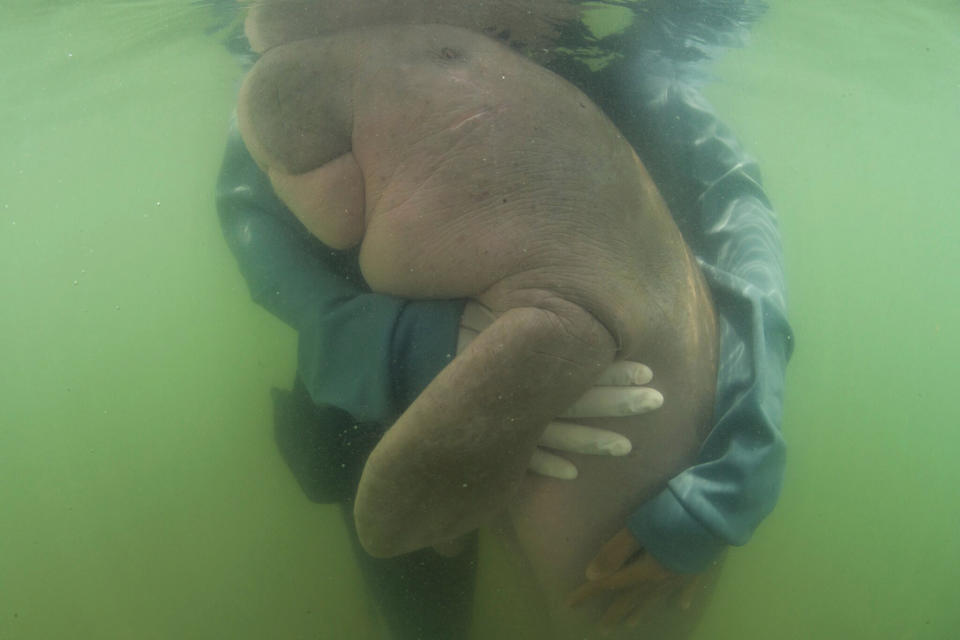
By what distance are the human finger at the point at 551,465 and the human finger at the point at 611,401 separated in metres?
0.14

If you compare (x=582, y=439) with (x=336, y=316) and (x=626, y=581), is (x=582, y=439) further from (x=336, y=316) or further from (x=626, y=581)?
(x=336, y=316)

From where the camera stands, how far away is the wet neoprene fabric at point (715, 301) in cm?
192

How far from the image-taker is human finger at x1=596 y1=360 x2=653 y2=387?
1.87 metres

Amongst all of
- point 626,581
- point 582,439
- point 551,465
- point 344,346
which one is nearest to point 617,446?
point 582,439

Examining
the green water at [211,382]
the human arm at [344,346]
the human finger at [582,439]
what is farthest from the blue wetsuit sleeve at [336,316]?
the green water at [211,382]

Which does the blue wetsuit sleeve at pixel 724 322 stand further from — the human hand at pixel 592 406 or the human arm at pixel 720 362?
the human hand at pixel 592 406

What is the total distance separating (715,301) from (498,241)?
1.05 meters

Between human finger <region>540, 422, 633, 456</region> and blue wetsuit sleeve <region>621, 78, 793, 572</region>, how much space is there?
0.24 m

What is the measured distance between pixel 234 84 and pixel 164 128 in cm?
283

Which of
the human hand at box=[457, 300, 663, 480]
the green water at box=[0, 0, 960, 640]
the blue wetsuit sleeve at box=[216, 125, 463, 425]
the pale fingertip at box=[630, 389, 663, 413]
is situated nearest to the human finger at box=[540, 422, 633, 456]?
the human hand at box=[457, 300, 663, 480]

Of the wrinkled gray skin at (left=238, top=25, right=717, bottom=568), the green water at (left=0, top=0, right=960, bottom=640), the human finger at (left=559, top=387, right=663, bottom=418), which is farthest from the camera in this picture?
the green water at (left=0, top=0, right=960, bottom=640)

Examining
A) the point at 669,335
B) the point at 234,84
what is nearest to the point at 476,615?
the point at 669,335

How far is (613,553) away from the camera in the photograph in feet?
6.39

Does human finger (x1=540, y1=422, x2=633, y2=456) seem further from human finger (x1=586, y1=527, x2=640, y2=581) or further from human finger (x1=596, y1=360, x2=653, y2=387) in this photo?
human finger (x1=586, y1=527, x2=640, y2=581)
